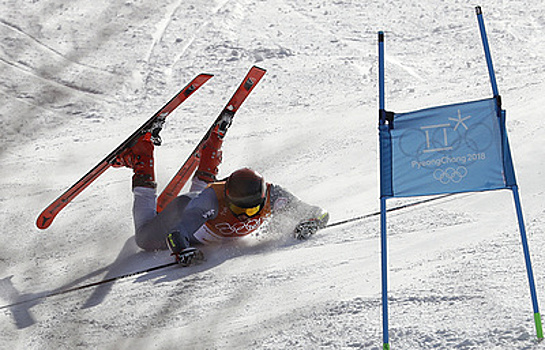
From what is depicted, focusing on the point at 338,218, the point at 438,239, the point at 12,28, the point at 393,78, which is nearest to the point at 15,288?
the point at 338,218

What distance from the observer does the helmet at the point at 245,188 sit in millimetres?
5102

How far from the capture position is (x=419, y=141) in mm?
3469

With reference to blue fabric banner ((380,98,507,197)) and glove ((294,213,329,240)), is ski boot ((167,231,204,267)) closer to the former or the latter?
glove ((294,213,329,240))

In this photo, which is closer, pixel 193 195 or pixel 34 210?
pixel 193 195

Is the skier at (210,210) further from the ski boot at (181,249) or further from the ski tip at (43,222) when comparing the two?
the ski tip at (43,222)

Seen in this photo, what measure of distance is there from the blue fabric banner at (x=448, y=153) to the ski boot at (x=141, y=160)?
311 cm

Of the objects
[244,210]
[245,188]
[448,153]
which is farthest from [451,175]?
[244,210]

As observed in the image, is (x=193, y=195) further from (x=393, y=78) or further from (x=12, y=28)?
(x=12, y=28)

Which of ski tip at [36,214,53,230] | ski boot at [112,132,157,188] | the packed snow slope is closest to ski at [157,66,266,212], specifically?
the packed snow slope

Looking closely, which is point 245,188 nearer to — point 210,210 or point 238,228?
point 210,210

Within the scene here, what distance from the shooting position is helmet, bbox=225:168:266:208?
201 inches

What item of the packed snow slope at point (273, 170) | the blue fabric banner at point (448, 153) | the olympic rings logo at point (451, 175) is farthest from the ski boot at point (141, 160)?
the olympic rings logo at point (451, 175)

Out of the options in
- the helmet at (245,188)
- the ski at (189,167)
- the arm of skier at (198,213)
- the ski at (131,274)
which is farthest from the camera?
the ski at (189,167)

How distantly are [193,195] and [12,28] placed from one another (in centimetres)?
781
